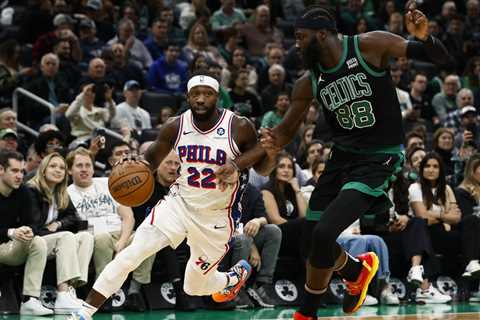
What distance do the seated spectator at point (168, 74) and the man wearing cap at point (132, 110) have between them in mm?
1312

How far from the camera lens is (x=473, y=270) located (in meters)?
11.7

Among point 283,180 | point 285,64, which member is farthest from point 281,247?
point 285,64

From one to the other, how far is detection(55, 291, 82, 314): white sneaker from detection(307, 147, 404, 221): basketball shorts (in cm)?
336

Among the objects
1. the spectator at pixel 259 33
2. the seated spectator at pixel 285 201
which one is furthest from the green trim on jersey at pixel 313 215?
the spectator at pixel 259 33

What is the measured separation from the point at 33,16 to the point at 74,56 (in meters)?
1.43

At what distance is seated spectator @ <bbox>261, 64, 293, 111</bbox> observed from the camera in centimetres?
A: 1554

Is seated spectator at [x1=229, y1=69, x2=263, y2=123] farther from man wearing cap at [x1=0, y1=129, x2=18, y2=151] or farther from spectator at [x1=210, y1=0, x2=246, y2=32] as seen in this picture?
man wearing cap at [x1=0, y1=129, x2=18, y2=151]

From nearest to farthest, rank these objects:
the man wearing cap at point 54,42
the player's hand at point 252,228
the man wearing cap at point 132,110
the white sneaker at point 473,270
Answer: the player's hand at point 252,228 < the white sneaker at point 473,270 < the man wearing cap at point 132,110 < the man wearing cap at point 54,42

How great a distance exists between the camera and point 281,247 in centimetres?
1150

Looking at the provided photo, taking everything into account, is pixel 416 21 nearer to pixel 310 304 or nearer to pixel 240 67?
pixel 310 304

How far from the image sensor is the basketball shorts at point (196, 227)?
8156mm

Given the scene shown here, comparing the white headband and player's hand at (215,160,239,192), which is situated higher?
the white headband

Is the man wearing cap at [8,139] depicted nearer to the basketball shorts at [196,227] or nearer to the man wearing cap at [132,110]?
the man wearing cap at [132,110]

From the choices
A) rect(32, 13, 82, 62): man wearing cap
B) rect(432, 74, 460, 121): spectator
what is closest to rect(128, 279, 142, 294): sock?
rect(32, 13, 82, 62): man wearing cap
